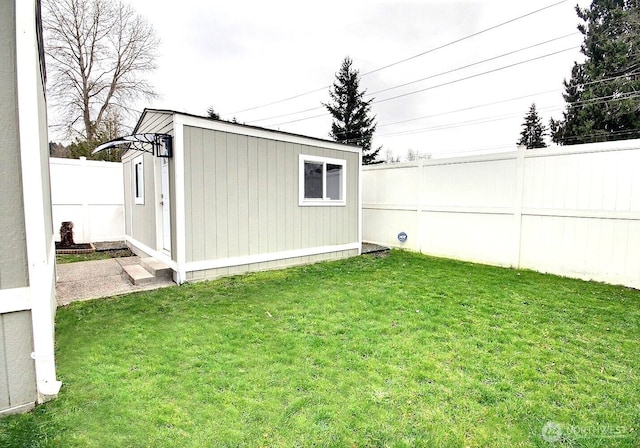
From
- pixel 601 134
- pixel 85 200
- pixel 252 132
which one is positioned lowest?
pixel 85 200

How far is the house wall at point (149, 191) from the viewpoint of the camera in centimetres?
550

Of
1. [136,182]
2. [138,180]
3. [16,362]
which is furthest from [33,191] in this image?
[136,182]

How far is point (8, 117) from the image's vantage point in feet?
6.23

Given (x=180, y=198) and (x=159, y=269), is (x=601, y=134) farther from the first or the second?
(x=159, y=269)

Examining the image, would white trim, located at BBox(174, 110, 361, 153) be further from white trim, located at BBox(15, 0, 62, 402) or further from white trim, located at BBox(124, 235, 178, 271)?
white trim, located at BBox(15, 0, 62, 402)

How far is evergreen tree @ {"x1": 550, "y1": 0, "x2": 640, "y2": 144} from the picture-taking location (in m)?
12.6

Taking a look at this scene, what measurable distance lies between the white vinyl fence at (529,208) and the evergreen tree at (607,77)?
10455mm

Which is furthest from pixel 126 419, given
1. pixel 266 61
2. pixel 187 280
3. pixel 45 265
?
pixel 266 61

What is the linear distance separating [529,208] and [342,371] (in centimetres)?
543

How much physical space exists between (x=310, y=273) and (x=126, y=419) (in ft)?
13.4

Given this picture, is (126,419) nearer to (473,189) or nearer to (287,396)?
(287,396)

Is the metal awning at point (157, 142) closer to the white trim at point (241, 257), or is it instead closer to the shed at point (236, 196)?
the shed at point (236, 196)

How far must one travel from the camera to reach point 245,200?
5.64 m

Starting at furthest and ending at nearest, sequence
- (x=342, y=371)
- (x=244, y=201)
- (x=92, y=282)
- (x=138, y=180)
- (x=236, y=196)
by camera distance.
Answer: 1. (x=138, y=180)
2. (x=244, y=201)
3. (x=236, y=196)
4. (x=92, y=282)
5. (x=342, y=371)
